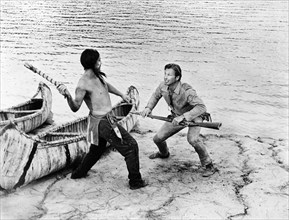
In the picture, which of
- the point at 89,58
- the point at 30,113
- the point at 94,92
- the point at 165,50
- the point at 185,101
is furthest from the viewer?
the point at 165,50

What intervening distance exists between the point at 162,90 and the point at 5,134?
2.57 meters

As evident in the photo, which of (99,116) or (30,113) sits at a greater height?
(99,116)

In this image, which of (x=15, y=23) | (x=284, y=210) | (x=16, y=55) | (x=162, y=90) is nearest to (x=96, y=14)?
(x=15, y=23)

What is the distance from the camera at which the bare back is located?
576 cm

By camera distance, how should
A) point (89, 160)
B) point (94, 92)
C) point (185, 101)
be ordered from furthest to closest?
1. point (185, 101)
2. point (89, 160)
3. point (94, 92)

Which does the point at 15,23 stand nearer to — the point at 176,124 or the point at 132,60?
the point at 132,60

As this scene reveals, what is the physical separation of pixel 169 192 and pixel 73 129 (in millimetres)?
3090

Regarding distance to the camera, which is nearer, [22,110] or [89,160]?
[89,160]

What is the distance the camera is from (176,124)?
6.45 metres

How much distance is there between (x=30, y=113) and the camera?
31.1 ft

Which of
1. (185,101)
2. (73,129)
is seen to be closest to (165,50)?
(73,129)

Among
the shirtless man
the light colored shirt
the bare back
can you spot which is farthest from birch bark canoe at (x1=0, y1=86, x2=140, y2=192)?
the light colored shirt

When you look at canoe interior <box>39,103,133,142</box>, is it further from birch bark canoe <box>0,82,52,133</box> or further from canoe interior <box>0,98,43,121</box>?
canoe interior <box>0,98,43,121</box>

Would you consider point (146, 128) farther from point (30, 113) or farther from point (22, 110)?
point (22, 110)
